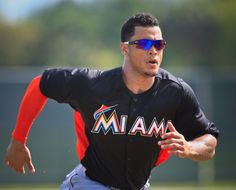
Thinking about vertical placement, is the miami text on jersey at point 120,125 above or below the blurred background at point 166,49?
above

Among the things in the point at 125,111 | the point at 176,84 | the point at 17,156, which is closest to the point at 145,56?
the point at 176,84

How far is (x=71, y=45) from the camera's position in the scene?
4878 centimetres

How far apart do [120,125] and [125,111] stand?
0.14m

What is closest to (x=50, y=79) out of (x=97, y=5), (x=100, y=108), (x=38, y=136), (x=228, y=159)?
(x=100, y=108)

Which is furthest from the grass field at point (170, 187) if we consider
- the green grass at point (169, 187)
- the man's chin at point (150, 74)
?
the man's chin at point (150, 74)

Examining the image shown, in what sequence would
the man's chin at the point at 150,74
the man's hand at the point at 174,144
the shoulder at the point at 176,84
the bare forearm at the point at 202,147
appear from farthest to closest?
the shoulder at the point at 176,84 → the man's chin at the point at 150,74 → the bare forearm at the point at 202,147 → the man's hand at the point at 174,144

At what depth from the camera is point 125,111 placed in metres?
7.27

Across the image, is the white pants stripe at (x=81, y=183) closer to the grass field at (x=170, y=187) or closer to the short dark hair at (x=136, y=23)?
the short dark hair at (x=136, y=23)

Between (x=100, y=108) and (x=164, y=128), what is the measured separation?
62cm

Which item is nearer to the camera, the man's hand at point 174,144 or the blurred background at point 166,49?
the man's hand at point 174,144

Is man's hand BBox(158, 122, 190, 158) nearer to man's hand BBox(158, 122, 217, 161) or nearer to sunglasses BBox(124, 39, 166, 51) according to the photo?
man's hand BBox(158, 122, 217, 161)

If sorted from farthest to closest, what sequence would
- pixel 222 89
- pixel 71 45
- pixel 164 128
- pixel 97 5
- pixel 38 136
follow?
pixel 97 5, pixel 71 45, pixel 222 89, pixel 38 136, pixel 164 128

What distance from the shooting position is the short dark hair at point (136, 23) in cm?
734

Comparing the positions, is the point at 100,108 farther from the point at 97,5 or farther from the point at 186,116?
the point at 97,5
